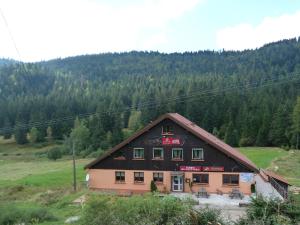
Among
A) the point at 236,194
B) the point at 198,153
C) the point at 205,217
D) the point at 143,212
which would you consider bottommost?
the point at 236,194

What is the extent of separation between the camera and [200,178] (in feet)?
142

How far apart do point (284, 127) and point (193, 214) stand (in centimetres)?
8360

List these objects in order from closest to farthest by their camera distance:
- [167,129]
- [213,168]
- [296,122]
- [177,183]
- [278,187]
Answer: [213,168] → [278,187] → [177,183] → [167,129] → [296,122]

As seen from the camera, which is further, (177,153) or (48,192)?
(48,192)

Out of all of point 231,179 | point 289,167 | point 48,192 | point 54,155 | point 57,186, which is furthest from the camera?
point 54,155

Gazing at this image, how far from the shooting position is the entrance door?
1722 inches

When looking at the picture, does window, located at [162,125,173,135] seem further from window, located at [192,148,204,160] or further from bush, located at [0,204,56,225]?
bush, located at [0,204,56,225]

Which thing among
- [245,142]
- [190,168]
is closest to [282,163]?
[190,168]

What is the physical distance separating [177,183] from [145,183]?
306 cm

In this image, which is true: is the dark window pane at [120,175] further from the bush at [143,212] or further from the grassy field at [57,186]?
the bush at [143,212]

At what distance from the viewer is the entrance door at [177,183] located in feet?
144

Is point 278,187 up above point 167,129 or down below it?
below

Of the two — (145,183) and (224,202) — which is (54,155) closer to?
(145,183)

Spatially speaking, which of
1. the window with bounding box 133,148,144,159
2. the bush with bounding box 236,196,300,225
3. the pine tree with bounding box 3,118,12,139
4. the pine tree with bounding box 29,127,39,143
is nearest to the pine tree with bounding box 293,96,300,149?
the window with bounding box 133,148,144,159
